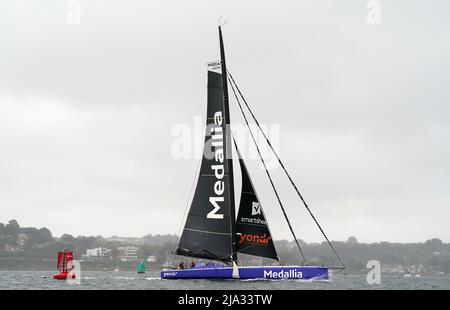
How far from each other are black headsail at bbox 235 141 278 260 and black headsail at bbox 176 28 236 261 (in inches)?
23.3

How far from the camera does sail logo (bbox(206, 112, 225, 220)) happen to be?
44.7 m

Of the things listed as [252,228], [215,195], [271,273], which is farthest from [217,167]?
[271,273]

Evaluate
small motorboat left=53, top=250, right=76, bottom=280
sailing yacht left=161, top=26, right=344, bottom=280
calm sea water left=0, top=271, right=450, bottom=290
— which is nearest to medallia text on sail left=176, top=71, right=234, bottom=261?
sailing yacht left=161, top=26, right=344, bottom=280

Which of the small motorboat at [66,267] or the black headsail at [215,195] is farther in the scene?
the small motorboat at [66,267]

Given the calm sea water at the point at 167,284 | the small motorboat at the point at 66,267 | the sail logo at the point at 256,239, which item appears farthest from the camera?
the small motorboat at the point at 66,267

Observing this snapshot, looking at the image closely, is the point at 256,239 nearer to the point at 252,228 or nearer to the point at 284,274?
the point at 252,228

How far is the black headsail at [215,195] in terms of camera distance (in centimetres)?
4447

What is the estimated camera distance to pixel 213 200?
147ft

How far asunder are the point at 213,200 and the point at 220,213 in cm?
106

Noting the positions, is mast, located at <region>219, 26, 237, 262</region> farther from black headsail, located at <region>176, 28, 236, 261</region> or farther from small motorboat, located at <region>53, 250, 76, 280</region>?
small motorboat, located at <region>53, 250, 76, 280</region>

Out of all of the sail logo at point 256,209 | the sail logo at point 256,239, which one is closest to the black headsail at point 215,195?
the sail logo at point 256,239

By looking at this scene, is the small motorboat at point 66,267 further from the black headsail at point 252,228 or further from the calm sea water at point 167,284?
the black headsail at point 252,228

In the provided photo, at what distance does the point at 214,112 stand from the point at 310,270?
13010 millimetres
